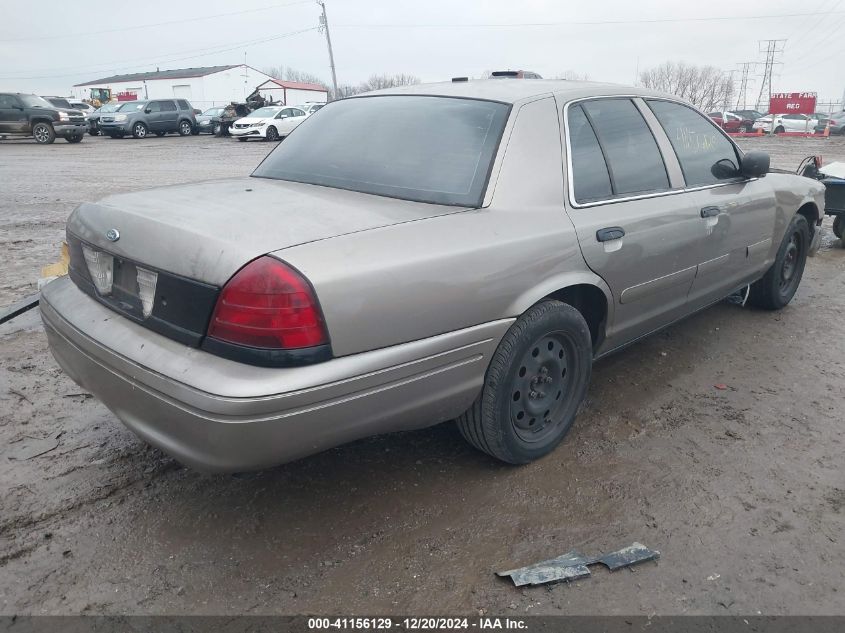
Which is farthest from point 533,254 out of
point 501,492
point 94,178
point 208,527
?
point 94,178

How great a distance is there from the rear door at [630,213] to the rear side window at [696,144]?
0.13 meters

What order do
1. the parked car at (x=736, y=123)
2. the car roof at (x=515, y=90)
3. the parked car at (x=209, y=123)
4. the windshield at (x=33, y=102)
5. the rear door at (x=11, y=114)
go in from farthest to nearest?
Answer: the parked car at (x=736, y=123) < the parked car at (x=209, y=123) < the windshield at (x=33, y=102) < the rear door at (x=11, y=114) < the car roof at (x=515, y=90)

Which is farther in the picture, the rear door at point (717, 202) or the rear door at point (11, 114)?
the rear door at point (11, 114)

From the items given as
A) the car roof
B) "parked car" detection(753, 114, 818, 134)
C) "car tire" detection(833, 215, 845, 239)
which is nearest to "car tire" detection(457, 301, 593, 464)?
the car roof

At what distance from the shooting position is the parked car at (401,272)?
2076mm

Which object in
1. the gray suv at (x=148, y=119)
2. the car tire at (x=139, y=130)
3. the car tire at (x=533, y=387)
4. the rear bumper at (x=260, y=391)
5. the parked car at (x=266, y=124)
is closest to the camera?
the rear bumper at (x=260, y=391)

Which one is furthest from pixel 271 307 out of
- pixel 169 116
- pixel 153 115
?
pixel 169 116

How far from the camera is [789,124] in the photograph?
31.0 metres

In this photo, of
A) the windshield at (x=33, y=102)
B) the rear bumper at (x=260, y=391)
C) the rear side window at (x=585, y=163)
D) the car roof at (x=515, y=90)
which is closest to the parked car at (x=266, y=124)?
the windshield at (x=33, y=102)

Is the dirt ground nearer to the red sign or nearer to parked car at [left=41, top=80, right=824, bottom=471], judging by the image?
parked car at [left=41, top=80, right=824, bottom=471]

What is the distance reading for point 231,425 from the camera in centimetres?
201

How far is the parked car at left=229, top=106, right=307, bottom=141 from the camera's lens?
26250mm

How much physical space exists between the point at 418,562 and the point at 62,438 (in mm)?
1923

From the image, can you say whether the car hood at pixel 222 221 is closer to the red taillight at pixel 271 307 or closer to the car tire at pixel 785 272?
the red taillight at pixel 271 307
